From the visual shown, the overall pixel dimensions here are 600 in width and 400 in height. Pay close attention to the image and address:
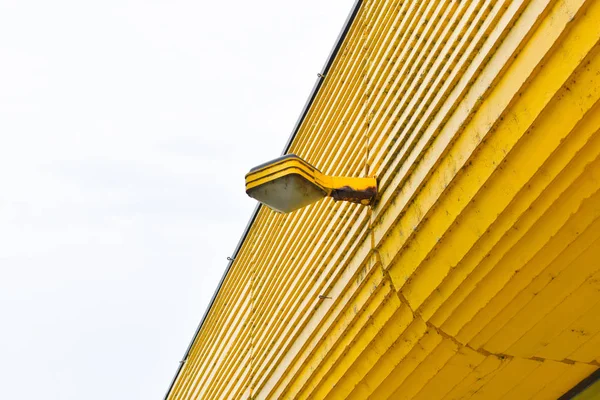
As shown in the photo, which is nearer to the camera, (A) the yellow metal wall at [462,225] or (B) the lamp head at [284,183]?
(A) the yellow metal wall at [462,225]

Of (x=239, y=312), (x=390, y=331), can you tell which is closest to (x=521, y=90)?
(x=390, y=331)

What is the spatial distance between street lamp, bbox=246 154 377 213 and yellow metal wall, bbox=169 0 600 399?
1.35ft

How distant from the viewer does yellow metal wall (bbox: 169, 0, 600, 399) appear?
3027 mm

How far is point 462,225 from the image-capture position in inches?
136

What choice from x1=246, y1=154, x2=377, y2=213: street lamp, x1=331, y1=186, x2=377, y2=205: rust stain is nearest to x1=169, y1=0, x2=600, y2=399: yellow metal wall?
x1=331, y1=186, x2=377, y2=205: rust stain

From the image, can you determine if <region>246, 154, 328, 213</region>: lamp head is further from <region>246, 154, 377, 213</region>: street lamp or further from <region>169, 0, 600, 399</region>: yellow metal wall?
<region>169, 0, 600, 399</region>: yellow metal wall

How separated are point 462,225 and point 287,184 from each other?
44.4 inches

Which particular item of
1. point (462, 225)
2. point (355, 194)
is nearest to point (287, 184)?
point (355, 194)

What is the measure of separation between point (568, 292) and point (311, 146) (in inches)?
152

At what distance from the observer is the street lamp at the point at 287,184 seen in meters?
4.12

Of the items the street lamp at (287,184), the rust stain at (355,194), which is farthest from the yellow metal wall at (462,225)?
the street lamp at (287,184)

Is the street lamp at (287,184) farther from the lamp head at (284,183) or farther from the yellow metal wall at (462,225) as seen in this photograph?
the yellow metal wall at (462,225)

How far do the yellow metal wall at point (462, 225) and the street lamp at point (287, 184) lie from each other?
1.35 ft

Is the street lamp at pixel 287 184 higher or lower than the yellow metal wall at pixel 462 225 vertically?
higher
